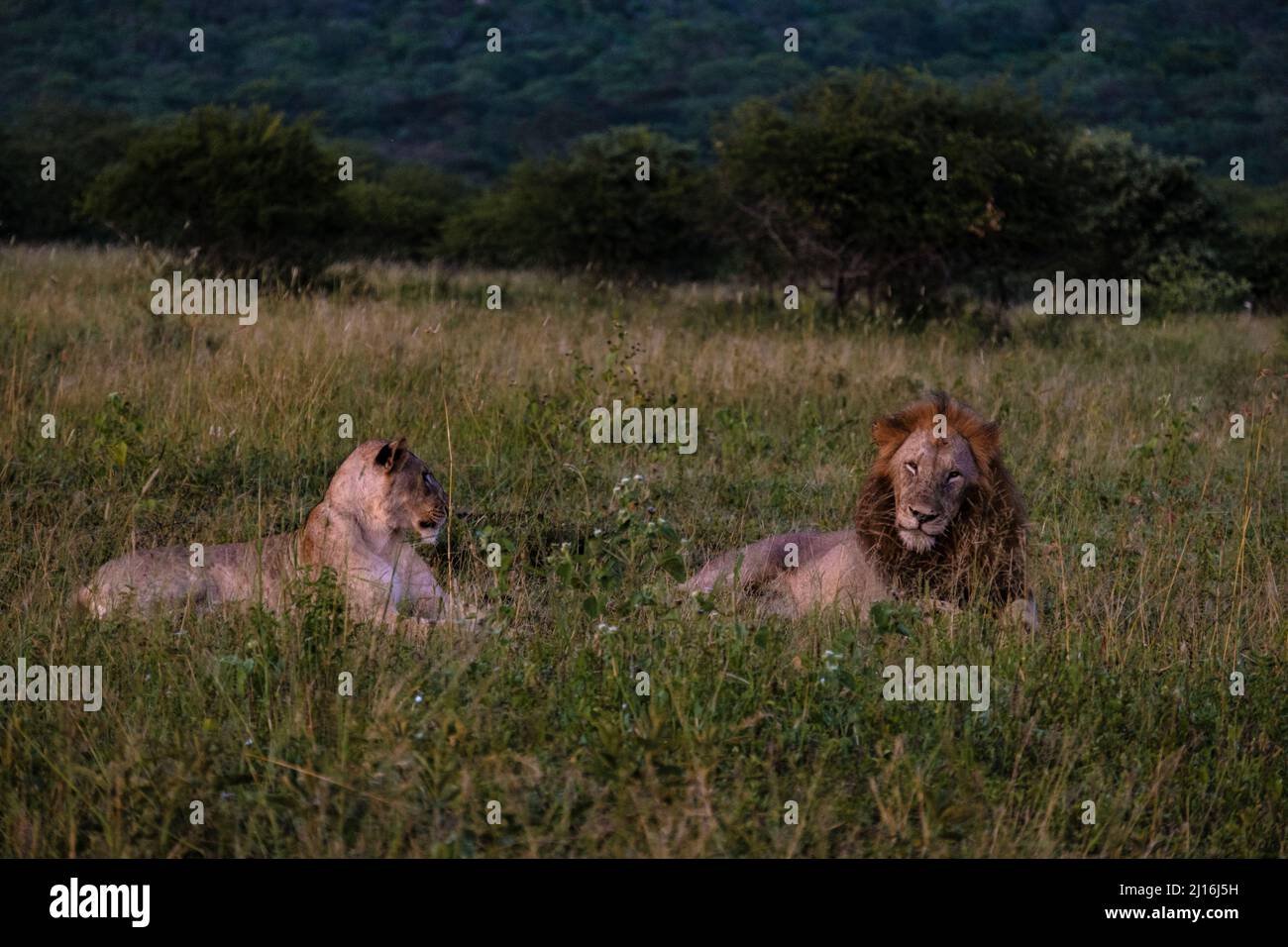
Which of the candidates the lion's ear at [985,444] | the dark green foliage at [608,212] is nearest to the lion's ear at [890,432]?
the lion's ear at [985,444]

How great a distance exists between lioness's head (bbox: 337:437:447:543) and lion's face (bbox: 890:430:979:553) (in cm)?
202

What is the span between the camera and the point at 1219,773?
4102 mm

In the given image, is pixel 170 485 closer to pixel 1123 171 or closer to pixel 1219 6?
pixel 1123 171

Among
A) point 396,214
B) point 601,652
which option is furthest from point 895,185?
point 396,214

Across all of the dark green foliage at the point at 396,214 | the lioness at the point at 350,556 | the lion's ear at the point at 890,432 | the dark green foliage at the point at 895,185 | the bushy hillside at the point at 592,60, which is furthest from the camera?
the bushy hillside at the point at 592,60

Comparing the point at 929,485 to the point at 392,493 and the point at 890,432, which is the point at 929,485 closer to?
the point at 890,432

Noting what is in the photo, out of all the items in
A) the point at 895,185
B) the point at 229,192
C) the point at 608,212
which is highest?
the point at 608,212

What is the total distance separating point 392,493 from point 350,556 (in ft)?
1.12

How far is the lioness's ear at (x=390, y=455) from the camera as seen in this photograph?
5891 millimetres

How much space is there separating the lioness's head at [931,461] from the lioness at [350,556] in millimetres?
1897

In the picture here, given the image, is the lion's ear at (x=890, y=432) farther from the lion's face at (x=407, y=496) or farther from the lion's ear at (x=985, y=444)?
the lion's face at (x=407, y=496)

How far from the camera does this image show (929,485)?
555 cm

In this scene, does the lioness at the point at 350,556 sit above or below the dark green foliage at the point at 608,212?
below

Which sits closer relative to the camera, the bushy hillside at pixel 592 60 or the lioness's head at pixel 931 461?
the lioness's head at pixel 931 461
